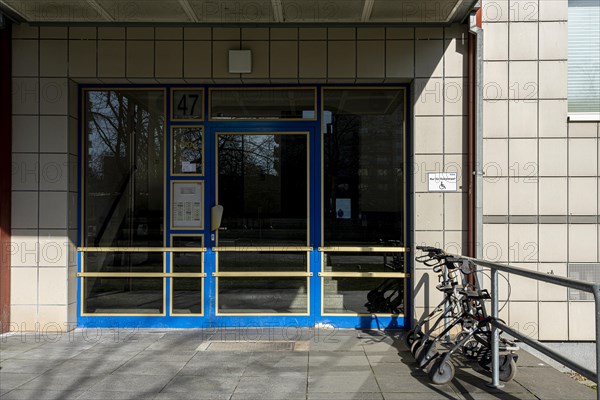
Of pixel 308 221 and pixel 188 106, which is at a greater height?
pixel 188 106

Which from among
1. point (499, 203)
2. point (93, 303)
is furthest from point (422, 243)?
point (93, 303)

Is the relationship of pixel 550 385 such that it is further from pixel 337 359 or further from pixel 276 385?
pixel 276 385

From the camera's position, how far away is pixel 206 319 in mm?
6699

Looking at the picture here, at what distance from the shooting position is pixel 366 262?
6.69 m

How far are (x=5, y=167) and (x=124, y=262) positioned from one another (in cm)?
176

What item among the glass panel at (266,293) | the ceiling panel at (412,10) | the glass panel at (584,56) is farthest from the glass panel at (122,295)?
the glass panel at (584,56)

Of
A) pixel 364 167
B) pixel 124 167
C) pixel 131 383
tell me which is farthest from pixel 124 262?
pixel 364 167

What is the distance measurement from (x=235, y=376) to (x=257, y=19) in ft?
12.6

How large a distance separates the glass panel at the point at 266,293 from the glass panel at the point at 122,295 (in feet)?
2.83

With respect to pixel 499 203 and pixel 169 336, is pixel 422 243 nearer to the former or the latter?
pixel 499 203

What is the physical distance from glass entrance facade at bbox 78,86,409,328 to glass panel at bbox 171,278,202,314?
1 cm

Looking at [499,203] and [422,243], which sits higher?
[499,203]

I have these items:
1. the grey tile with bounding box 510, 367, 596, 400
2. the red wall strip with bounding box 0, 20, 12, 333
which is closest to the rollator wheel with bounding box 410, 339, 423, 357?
the grey tile with bounding box 510, 367, 596, 400

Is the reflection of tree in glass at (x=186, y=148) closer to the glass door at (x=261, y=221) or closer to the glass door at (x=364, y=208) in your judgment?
the glass door at (x=261, y=221)
